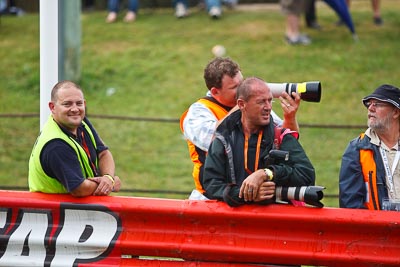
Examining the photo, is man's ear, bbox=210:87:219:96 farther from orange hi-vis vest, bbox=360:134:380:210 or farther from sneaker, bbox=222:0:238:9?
sneaker, bbox=222:0:238:9

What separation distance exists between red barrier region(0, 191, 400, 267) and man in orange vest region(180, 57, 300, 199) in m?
0.53

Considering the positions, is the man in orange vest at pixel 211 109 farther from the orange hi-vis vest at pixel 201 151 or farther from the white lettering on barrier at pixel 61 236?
the white lettering on barrier at pixel 61 236

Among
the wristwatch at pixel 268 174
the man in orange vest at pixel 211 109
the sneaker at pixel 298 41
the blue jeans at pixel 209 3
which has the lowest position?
the sneaker at pixel 298 41

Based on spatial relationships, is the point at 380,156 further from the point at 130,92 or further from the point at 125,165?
the point at 130,92

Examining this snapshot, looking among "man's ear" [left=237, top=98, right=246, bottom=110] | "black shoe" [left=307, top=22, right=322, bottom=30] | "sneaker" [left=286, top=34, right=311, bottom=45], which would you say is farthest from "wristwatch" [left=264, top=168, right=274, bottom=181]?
"black shoe" [left=307, top=22, right=322, bottom=30]

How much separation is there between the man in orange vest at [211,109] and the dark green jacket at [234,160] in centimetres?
31

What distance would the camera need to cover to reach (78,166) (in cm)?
539

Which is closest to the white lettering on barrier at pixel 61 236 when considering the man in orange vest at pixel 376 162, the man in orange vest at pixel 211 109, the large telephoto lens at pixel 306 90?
the man in orange vest at pixel 211 109

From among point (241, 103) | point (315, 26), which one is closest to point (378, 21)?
point (315, 26)

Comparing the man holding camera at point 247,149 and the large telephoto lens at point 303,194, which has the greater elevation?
the man holding camera at point 247,149

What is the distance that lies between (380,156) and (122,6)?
12.4m

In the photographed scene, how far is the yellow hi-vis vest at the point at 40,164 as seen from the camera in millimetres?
5441

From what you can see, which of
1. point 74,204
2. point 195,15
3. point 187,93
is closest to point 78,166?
point 74,204

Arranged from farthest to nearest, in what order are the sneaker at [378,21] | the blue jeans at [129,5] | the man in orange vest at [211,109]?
1. the blue jeans at [129,5]
2. the sneaker at [378,21]
3. the man in orange vest at [211,109]
